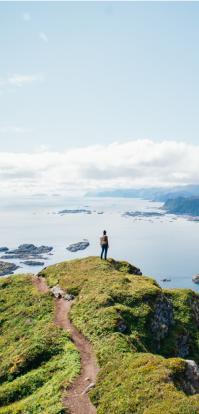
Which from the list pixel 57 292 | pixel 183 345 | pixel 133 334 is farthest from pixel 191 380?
pixel 57 292

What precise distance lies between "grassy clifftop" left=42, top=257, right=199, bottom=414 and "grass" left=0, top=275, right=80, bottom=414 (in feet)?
8.23

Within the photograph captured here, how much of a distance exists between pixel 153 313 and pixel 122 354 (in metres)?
12.9

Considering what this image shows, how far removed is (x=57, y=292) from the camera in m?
48.0

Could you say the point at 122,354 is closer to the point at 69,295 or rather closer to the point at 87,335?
the point at 87,335

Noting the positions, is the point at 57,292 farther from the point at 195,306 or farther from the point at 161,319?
the point at 195,306

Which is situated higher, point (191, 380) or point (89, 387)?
point (191, 380)

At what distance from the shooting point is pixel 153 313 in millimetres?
41594

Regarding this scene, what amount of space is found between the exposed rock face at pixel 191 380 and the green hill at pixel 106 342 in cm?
7

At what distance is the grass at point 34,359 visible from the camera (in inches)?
979

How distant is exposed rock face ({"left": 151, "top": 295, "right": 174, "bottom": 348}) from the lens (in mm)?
40944

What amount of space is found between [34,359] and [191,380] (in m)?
12.7

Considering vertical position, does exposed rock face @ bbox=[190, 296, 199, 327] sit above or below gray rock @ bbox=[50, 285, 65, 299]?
below

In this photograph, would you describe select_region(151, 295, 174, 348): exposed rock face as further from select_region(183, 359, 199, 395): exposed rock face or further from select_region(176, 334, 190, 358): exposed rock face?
select_region(183, 359, 199, 395): exposed rock face

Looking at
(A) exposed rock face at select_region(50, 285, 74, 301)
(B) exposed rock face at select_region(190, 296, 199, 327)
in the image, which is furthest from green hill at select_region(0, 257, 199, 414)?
(A) exposed rock face at select_region(50, 285, 74, 301)
